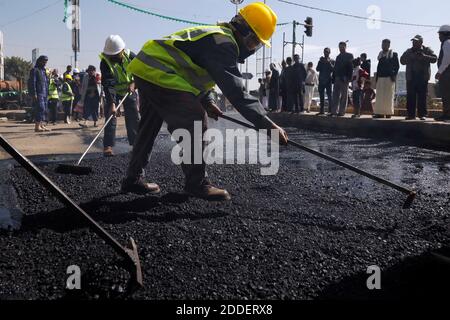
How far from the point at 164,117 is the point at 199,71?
1.60ft

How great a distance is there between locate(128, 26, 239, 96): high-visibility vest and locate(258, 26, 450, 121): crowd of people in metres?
5.98

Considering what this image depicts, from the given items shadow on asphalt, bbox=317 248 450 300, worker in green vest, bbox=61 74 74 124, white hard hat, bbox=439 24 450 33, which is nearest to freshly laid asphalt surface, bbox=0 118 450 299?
shadow on asphalt, bbox=317 248 450 300

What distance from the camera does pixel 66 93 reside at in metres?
13.0

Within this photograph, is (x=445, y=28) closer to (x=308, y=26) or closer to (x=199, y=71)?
(x=199, y=71)

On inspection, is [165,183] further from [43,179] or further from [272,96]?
[272,96]

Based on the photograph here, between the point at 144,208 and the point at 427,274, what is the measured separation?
6.64ft

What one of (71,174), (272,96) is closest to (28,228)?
(71,174)

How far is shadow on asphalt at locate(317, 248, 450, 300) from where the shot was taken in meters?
1.83

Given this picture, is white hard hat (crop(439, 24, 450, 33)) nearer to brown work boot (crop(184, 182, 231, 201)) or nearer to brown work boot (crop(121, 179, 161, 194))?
brown work boot (crop(184, 182, 231, 201))

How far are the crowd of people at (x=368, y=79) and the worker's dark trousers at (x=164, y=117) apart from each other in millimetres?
6069

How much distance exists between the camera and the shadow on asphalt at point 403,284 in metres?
1.83

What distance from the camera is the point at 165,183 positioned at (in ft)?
13.0

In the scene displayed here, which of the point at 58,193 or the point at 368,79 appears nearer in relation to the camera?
the point at 58,193

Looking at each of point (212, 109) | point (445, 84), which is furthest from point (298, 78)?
point (212, 109)
